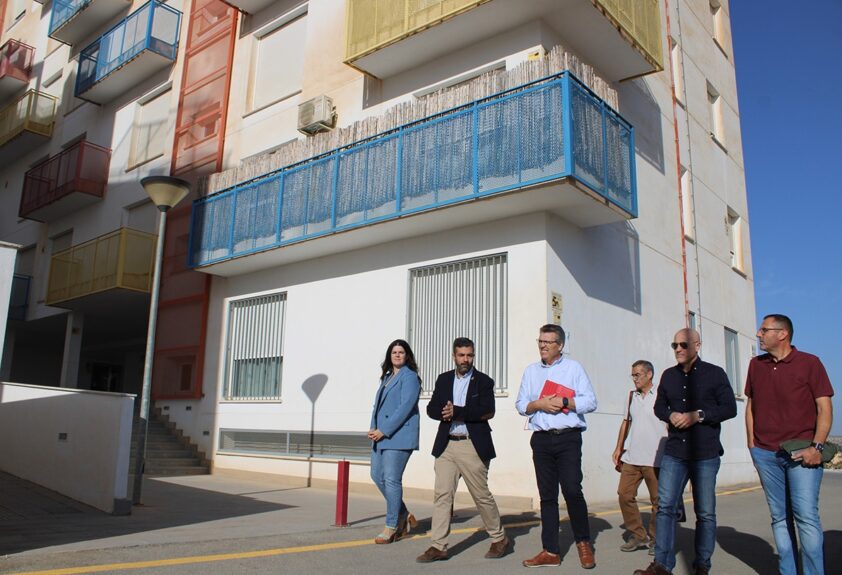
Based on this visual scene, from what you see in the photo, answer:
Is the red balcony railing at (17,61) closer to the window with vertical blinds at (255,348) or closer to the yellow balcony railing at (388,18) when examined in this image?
the window with vertical blinds at (255,348)

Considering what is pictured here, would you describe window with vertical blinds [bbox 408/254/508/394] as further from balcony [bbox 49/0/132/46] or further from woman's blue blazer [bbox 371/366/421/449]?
balcony [bbox 49/0/132/46]

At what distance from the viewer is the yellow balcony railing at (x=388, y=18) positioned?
12709 mm

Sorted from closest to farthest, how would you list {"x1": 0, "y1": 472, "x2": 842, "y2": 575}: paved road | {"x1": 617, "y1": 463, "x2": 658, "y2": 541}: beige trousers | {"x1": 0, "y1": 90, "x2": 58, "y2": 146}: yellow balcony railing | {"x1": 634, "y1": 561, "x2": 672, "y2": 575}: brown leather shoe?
{"x1": 634, "y1": 561, "x2": 672, "y2": 575}: brown leather shoe < {"x1": 0, "y1": 472, "x2": 842, "y2": 575}: paved road < {"x1": 617, "y1": 463, "x2": 658, "y2": 541}: beige trousers < {"x1": 0, "y1": 90, "x2": 58, "y2": 146}: yellow balcony railing

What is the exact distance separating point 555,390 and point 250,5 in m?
15.6

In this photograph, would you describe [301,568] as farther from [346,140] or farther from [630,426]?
[346,140]

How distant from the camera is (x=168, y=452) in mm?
15906

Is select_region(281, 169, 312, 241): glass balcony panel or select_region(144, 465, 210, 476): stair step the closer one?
select_region(281, 169, 312, 241): glass balcony panel

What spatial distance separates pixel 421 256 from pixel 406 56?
13.1ft

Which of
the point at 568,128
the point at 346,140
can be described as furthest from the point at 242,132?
the point at 568,128

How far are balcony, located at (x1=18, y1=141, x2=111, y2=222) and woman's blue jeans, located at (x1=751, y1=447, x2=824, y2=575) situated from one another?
69.7 ft

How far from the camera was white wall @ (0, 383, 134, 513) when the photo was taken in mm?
8766

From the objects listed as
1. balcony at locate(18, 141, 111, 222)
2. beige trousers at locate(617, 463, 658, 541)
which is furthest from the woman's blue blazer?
balcony at locate(18, 141, 111, 222)

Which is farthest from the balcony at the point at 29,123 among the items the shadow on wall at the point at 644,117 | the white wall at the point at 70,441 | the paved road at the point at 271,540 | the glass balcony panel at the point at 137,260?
the shadow on wall at the point at 644,117

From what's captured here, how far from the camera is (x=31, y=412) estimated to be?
36.7 ft
